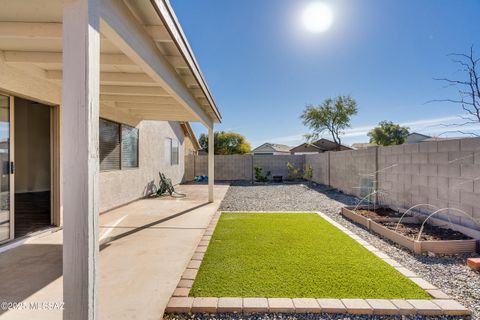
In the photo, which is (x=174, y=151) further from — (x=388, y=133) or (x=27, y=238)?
(x=388, y=133)

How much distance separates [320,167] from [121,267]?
1193 cm

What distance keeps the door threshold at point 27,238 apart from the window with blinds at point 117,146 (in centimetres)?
212

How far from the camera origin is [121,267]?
327cm

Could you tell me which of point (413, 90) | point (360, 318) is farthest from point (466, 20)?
point (413, 90)

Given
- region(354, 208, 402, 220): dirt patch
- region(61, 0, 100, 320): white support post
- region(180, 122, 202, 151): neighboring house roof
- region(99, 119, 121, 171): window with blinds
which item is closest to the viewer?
region(61, 0, 100, 320): white support post

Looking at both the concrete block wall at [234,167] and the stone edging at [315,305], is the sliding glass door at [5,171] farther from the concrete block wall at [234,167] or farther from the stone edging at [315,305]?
the concrete block wall at [234,167]

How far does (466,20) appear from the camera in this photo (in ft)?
20.0

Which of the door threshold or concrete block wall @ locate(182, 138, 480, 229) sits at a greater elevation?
concrete block wall @ locate(182, 138, 480, 229)

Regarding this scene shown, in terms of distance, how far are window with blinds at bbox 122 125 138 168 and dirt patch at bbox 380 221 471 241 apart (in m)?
7.07

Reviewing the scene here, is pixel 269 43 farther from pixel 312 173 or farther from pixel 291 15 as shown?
pixel 312 173

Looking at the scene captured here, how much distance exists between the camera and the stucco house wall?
6863 millimetres

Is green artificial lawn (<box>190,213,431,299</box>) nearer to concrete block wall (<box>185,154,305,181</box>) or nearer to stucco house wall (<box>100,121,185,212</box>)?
stucco house wall (<box>100,121,185,212</box>)

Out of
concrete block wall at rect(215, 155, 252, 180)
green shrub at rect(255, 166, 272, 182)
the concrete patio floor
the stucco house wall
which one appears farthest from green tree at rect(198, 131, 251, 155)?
the concrete patio floor

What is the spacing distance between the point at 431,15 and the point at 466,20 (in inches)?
46.3
